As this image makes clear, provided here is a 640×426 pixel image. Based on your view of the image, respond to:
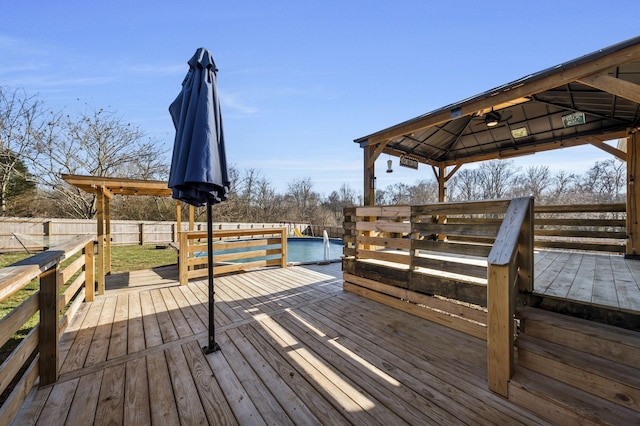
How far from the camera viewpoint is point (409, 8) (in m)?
4.91

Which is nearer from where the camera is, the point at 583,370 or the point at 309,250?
the point at 583,370

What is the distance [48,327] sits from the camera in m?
1.77

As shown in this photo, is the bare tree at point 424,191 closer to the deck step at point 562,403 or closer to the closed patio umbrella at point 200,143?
the deck step at point 562,403

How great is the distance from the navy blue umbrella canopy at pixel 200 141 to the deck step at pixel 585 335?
2698mm

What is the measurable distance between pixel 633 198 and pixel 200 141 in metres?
6.45

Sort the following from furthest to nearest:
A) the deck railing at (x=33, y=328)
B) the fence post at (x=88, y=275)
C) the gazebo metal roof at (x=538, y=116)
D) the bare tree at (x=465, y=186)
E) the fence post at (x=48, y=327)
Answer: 1. the bare tree at (x=465, y=186)
2. the fence post at (x=88, y=275)
3. the gazebo metal roof at (x=538, y=116)
4. the fence post at (x=48, y=327)
5. the deck railing at (x=33, y=328)

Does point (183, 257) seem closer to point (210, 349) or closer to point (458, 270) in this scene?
point (210, 349)

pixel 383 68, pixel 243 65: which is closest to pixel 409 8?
pixel 383 68

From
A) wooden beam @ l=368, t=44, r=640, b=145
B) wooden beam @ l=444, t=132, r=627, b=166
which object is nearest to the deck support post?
wooden beam @ l=368, t=44, r=640, b=145

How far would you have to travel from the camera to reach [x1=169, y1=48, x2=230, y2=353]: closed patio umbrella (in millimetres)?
1947

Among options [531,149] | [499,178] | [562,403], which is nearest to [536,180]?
[499,178]

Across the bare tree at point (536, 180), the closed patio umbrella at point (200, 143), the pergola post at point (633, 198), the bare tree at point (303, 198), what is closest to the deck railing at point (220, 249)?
the closed patio umbrella at point (200, 143)

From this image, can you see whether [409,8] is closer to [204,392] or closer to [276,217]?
[204,392]

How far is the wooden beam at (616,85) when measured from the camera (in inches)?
82.4
